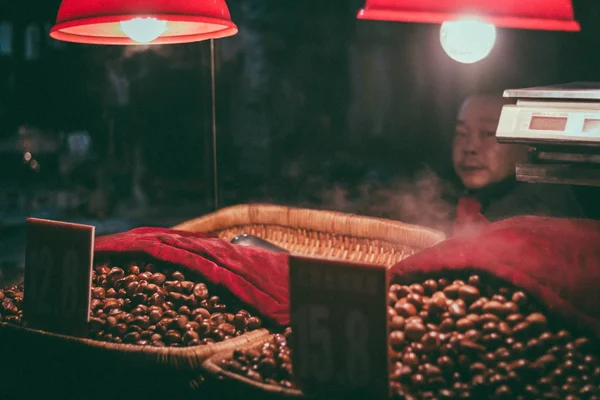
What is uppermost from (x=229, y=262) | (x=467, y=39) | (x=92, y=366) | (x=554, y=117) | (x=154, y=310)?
(x=467, y=39)

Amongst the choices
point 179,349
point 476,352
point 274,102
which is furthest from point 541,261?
point 274,102

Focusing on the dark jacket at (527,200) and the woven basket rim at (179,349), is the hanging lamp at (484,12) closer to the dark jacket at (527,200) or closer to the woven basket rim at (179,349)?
the woven basket rim at (179,349)

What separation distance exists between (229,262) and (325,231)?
109cm

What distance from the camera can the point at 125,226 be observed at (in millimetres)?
5695

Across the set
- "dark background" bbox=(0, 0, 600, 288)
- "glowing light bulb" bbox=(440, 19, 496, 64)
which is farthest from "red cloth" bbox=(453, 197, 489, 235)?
"glowing light bulb" bbox=(440, 19, 496, 64)

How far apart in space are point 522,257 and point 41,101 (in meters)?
4.16

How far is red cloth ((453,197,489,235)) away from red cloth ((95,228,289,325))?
4.09 ft

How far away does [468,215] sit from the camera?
10.3 ft

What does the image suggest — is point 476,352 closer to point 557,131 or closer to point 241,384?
point 241,384

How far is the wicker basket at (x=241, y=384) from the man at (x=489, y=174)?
1799mm

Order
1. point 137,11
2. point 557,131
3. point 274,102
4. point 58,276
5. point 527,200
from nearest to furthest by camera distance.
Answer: point 137,11 → point 58,276 → point 557,131 → point 527,200 → point 274,102

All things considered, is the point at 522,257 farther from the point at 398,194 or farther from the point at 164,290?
the point at 398,194

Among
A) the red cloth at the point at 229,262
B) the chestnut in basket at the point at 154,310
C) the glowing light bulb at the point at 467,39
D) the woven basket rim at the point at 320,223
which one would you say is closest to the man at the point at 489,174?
the glowing light bulb at the point at 467,39

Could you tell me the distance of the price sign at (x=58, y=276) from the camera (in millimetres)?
1786
